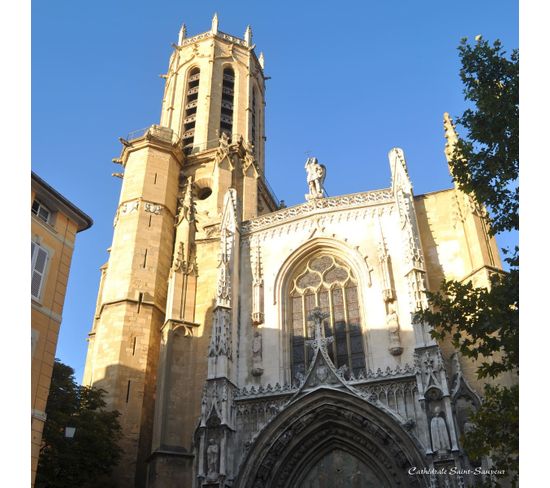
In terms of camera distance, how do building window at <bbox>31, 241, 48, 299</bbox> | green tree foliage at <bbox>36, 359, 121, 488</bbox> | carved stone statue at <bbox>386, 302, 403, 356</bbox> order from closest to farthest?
building window at <bbox>31, 241, 48, 299</bbox> < green tree foliage at <bbox>36, 359, 121, 488</bbox> < carved stone statue at <bbox>386, 302, 403, 356</bbox>

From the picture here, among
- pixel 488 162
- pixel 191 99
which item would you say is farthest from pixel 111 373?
pixel 191 99

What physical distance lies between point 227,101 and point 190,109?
2.23 m

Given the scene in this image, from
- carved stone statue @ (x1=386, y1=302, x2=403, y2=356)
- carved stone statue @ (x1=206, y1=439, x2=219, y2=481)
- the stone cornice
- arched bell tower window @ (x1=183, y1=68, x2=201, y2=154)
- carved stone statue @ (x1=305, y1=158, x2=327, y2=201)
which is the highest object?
arched bell tower window @ (x1=183, y1=68, x2=201, y2=154)

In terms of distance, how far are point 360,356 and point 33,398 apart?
909cm

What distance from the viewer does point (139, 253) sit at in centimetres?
2194

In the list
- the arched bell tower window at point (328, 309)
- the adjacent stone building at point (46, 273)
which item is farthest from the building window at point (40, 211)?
the arched bell tower window at point (328, 309)

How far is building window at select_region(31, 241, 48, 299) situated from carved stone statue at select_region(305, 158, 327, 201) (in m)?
10.3

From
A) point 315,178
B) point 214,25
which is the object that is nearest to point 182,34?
point 214,25

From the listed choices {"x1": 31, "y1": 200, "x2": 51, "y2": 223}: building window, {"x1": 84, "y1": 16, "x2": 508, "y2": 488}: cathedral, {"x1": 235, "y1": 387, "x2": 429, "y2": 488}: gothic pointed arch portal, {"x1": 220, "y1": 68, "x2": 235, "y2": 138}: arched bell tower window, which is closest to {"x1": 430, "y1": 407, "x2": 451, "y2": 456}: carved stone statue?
{"x1": 84, "y1": 16, "x2": 508, "y2": 488}: cathedral

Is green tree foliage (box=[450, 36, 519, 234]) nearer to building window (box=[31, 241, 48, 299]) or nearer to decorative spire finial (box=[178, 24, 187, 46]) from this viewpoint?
building window (box=[31, 241, 48, 299])

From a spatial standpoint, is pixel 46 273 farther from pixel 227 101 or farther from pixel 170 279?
pixel 227 101

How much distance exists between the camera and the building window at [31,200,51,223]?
14.2m

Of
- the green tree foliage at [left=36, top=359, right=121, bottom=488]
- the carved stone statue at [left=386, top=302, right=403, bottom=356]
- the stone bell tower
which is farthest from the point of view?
the stone bell tower
